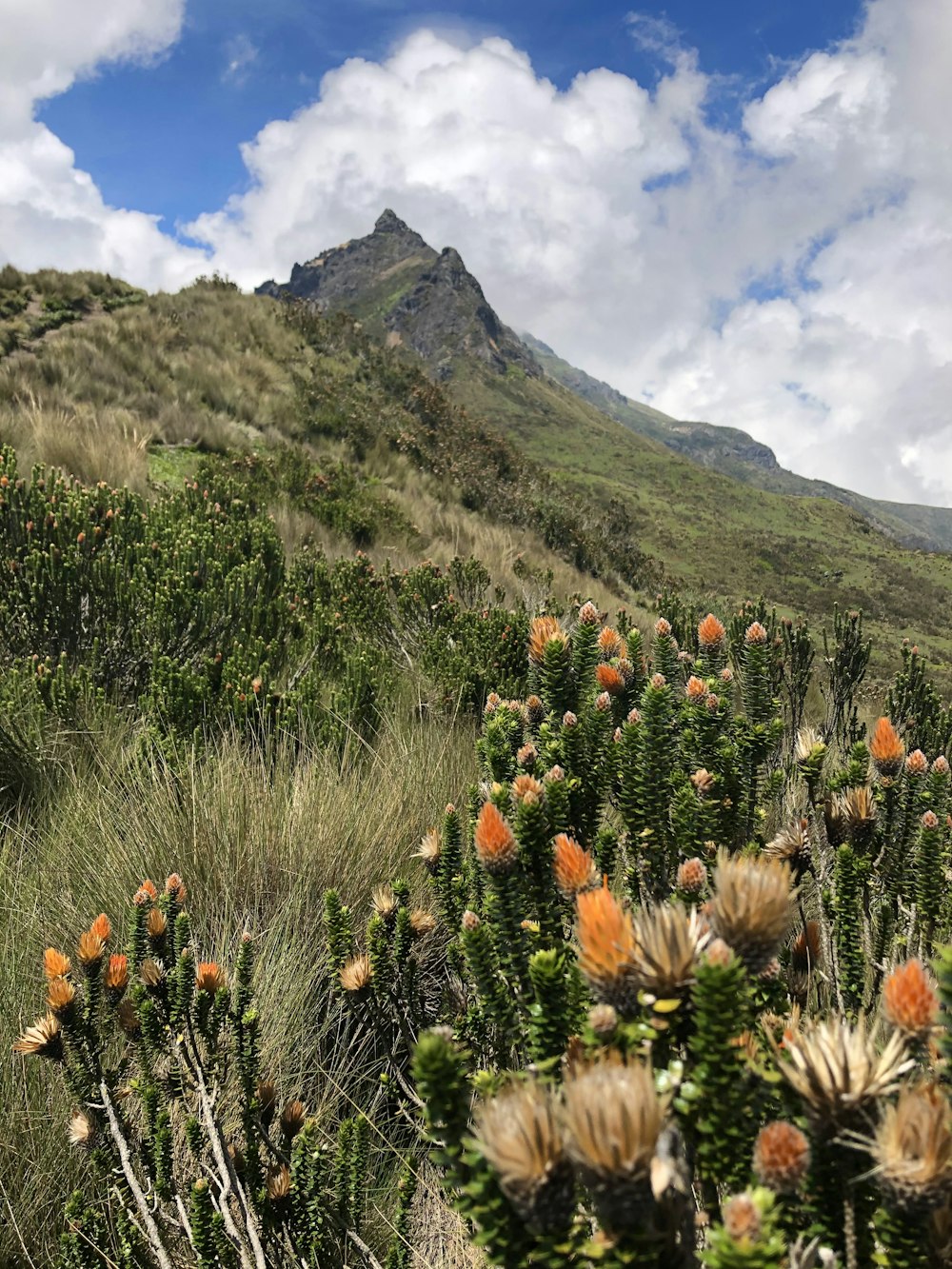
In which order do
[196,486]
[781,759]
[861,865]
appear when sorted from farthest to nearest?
[196,486]
[781,759]
[861,865]

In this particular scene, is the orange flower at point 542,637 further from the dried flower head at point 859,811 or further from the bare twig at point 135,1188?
the bare twig at point 135,1188

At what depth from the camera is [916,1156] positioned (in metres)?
0.64

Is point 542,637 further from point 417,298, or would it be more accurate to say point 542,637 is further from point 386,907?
point 417,298

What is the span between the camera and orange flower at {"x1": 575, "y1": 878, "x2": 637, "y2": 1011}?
2.63ft

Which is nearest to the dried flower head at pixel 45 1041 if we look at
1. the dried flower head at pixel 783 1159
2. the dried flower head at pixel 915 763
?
the dried flower head at pixel 783 1159

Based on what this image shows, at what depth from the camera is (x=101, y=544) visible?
473 centimetres

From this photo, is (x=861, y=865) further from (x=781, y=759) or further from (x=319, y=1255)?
(x=781, y=759)

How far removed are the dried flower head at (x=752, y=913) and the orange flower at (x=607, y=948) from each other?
3.9 inches

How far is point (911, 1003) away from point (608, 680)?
148cm

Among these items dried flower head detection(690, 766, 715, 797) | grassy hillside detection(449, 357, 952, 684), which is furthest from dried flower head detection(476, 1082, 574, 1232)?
grassy hillside detection(449, 357, 952, 684)

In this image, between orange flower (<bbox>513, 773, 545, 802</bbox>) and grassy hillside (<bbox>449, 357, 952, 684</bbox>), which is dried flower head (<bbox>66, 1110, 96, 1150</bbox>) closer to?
orange flower (<bbox>513, 773, 545, 802</bbox>)

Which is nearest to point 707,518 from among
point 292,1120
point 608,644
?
point 608,644

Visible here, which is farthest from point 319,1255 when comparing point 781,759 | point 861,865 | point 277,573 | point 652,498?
point 652,498

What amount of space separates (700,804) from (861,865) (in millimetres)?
345
